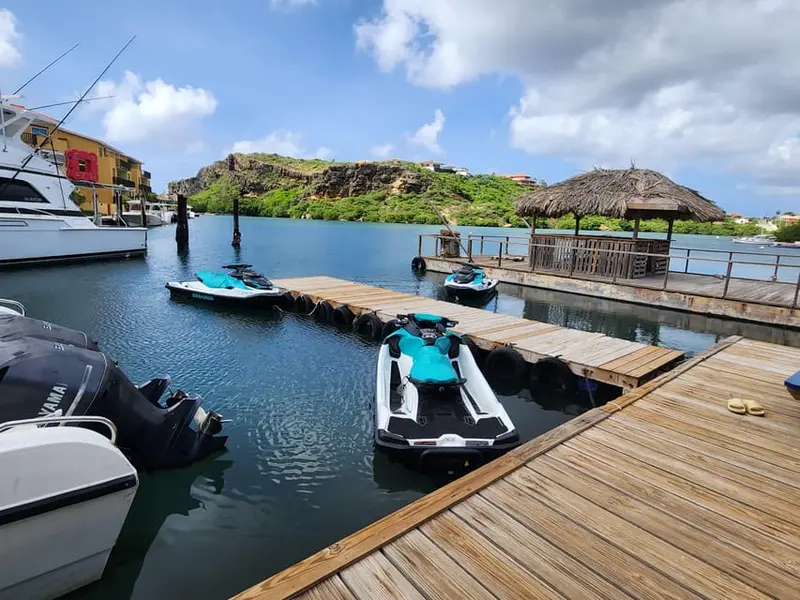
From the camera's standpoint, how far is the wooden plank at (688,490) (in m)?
3.10

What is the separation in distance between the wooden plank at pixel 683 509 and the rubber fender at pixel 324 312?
886 cm

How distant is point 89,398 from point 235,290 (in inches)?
384

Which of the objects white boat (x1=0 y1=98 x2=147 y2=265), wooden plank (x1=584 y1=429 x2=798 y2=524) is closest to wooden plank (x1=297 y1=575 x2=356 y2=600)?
wooden plank (x1=584 y1=429 x2=798 y2=524)

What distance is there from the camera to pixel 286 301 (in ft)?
44.7

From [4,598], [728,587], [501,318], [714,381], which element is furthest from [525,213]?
[4,598]

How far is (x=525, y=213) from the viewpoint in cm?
1767

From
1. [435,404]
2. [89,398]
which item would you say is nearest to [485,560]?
[435,404]

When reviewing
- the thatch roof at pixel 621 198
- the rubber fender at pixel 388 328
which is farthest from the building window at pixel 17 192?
the thatch roof at pixel 621 198

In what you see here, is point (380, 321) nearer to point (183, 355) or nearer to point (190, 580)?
point (183, 355)

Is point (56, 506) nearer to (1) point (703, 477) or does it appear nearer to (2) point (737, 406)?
(1) point (703, 477)

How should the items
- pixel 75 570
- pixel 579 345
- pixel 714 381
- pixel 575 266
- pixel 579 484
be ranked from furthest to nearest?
pixel 575 266
pixel 579 345
pixel 714 381
pixel 579 484
pixel 75 570

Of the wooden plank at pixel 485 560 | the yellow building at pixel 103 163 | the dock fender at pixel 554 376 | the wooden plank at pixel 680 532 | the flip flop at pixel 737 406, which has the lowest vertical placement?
the dock fender at pixel 554 376

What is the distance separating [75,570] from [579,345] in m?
7.79

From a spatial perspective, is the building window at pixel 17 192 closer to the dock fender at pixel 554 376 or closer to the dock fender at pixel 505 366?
the dock fender at pixel 505 366
